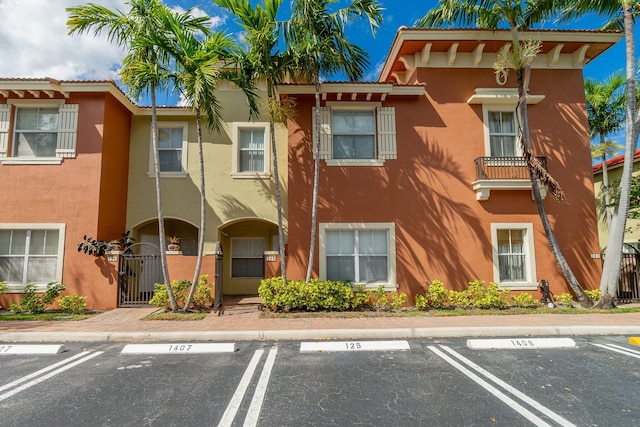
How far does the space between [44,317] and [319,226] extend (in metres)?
7.25

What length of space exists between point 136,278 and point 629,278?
14.9 metres

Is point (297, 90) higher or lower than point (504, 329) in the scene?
higher

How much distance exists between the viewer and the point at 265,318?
28.7 ft

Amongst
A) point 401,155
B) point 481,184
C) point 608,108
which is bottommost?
point 481,184

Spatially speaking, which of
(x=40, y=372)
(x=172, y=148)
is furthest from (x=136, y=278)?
(x=40, y=372)

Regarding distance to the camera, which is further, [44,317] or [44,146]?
[44,146]

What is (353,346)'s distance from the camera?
258 inches

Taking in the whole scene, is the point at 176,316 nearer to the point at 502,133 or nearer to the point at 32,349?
the point at 32,349

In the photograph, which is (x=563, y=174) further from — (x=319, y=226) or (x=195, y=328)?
(x=195, y=328)

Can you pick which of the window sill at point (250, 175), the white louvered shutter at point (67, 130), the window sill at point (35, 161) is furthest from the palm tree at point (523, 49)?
the window sill at point (35, 161)

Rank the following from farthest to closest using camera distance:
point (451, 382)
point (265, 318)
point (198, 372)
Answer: point (265, 318) → point (198, 372) → point (451, 382)

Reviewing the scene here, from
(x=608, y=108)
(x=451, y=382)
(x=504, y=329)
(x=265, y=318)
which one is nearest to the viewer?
(x=451, y=382)

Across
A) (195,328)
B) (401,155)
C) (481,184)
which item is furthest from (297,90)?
(195,328)

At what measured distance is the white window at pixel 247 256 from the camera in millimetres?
13742
